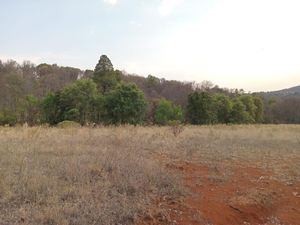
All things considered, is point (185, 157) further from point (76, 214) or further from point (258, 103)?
point (258, 103)

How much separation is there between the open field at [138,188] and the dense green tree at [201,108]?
33645mm

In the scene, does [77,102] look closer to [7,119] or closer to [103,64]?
[7,119]

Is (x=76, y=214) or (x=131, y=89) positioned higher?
(x=131, y=89)

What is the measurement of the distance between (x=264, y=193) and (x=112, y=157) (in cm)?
347

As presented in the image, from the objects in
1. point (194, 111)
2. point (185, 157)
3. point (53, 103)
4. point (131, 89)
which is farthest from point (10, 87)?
point (185, 157)

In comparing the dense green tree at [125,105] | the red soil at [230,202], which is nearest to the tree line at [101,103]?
the dense green tree at [125,105]

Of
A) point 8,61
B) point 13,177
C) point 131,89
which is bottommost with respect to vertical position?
point 13,177

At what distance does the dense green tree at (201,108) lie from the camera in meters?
43.8

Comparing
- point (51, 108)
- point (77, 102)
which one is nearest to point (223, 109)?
point (77, 102)

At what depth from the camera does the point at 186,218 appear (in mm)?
5336

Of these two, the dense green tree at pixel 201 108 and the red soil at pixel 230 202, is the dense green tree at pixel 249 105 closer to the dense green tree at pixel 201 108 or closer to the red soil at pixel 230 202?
the dense green tree at pixel 201 108

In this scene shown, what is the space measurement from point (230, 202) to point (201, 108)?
38.1 m

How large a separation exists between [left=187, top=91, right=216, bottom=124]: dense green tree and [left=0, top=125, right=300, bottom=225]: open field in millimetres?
33645

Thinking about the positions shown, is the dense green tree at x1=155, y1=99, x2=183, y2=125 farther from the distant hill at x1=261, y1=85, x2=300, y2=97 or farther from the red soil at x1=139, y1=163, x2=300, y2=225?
the distant hill at x1=261, y1=85, x2=300, y2=97
